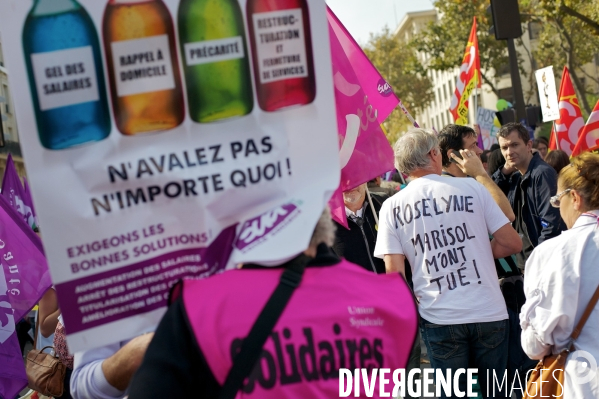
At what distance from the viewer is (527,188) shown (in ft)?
19.2

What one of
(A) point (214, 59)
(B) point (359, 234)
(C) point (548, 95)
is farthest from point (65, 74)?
(C) point (548, 95)

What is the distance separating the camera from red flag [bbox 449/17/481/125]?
445 inches

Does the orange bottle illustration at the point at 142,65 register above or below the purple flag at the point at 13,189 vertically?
above

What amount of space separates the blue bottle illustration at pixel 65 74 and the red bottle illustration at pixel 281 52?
0.42 metres

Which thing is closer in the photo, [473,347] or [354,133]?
[473,347]

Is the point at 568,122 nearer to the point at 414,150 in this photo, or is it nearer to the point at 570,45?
the point at 414,150

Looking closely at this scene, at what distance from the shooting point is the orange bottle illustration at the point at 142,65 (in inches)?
83.4

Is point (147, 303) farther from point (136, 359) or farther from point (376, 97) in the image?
point (376, 97)

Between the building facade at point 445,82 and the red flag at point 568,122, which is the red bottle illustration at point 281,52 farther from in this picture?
the building facade at point 445,82

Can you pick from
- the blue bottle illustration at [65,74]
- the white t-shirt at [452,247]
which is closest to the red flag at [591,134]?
the white t-shirt at [452,247]

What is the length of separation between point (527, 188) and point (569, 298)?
8.31 ft

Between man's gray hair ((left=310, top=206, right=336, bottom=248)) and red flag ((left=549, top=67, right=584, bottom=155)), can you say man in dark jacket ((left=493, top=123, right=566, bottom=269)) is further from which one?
red flag ((left=549, top=67, right=584, bottom=155))

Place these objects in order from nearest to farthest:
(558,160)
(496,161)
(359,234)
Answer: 1. (359,234)
2. (496,161)
3. (558,160)

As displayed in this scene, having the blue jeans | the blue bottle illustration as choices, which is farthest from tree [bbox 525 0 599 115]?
the blue bottle illustration
